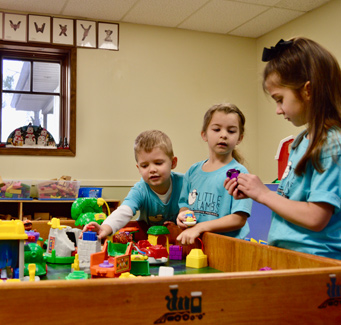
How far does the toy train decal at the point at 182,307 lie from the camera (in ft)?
1.75

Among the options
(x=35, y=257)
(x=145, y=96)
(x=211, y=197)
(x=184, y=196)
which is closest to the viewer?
(x=35, y=257)

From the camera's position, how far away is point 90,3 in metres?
3.41

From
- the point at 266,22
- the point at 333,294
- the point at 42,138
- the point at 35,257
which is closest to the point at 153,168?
the point at 35,257

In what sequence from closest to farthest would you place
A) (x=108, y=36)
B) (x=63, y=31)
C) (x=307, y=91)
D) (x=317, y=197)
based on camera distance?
(x=317, y=197)
(x=307, y=91)
(x=63, y=31)
(x=108, y=36)

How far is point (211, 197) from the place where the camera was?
1347mm

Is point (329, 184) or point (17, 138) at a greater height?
point (17, 138)

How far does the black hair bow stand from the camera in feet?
3.08

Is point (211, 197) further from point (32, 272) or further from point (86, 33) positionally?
point (86, 33)

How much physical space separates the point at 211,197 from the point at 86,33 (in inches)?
109

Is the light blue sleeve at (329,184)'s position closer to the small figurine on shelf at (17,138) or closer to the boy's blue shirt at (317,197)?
the boy's blue shirt at (317,197)

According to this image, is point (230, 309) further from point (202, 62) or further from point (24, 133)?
point (202, 62)

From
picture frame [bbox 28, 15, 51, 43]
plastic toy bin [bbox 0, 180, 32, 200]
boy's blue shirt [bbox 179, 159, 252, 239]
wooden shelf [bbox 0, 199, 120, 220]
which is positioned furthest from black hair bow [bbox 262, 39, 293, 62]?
picture frame [bbox 28, 15, 51, 43]

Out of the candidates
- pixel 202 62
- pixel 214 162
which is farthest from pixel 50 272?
pixel 202 62

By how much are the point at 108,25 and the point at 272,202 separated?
3276 mm
